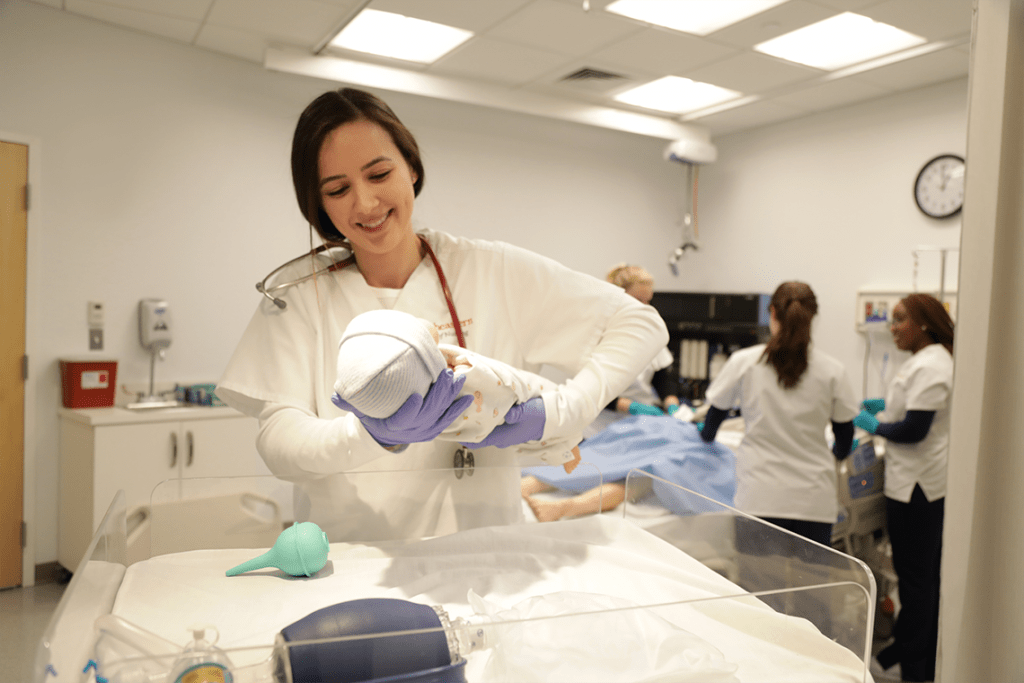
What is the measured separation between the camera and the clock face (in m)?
3.89

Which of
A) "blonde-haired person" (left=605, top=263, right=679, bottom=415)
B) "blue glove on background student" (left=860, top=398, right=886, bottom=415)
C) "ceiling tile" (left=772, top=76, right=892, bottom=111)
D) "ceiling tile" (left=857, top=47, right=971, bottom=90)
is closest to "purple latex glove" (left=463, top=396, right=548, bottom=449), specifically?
"blonde-haired person" (left=605, top=263, right=679, bottom=415)

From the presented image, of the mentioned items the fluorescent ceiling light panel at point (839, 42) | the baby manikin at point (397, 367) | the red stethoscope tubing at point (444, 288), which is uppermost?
the fluorescent ceiling light panel at point (839, 42)

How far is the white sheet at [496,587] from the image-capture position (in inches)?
28.1

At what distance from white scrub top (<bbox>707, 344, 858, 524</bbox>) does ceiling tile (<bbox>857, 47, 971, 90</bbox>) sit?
2.06m

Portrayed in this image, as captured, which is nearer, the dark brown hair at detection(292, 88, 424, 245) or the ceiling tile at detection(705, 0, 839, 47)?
the dark brown hair at detection(292, 88, 424, 245)

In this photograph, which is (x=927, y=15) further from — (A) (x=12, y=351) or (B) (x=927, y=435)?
(A) (x=12, y=351)

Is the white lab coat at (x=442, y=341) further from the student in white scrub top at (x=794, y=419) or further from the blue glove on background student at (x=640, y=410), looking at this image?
the blue glove on background student at (x=640, y=410)

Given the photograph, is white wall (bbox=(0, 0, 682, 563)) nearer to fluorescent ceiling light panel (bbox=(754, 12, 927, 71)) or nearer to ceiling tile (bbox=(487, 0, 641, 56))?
ceiling tile (bbox=(487, 0, 641, 56))

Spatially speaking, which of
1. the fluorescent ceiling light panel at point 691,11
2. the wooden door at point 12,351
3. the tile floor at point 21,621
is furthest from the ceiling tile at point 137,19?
the tile floor at point 21,621

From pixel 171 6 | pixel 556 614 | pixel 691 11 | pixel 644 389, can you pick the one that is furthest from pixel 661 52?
pixel 556 614

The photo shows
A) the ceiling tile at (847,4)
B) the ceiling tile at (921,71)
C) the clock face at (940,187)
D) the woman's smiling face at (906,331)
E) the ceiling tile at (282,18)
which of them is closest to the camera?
the ceiling tile at (282,18)

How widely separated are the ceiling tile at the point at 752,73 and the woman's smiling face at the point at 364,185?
3.07 m

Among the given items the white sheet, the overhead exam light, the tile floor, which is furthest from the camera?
the overhead exam light

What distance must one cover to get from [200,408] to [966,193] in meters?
3.15
